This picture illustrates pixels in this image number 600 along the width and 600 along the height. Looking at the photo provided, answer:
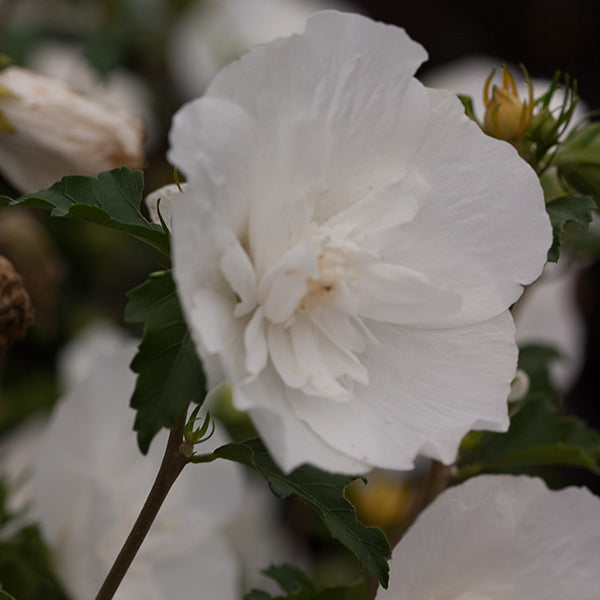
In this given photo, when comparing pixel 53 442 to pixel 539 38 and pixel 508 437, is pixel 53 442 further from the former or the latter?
pixel 539 38

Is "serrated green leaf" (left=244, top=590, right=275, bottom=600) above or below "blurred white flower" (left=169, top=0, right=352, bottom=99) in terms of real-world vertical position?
above

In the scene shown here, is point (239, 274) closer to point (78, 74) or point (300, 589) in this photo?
point (300, 589)

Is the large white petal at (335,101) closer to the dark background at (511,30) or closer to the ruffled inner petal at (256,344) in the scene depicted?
the ruffled inner petal at (256,344)

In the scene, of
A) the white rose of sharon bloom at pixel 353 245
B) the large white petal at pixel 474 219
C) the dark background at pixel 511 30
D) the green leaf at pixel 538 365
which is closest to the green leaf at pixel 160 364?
the white rose of sharon bloom at pixel 353 245

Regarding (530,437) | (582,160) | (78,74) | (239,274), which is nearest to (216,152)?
(239,274)

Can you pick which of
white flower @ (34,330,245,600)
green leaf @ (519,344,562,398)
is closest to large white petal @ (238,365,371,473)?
white flower @ (34,330,245,600)

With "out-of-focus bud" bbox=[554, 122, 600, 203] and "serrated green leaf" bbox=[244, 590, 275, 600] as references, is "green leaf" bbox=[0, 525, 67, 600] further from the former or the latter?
"out-of-focus bud" bbox=[554, 122, 600, 203]
